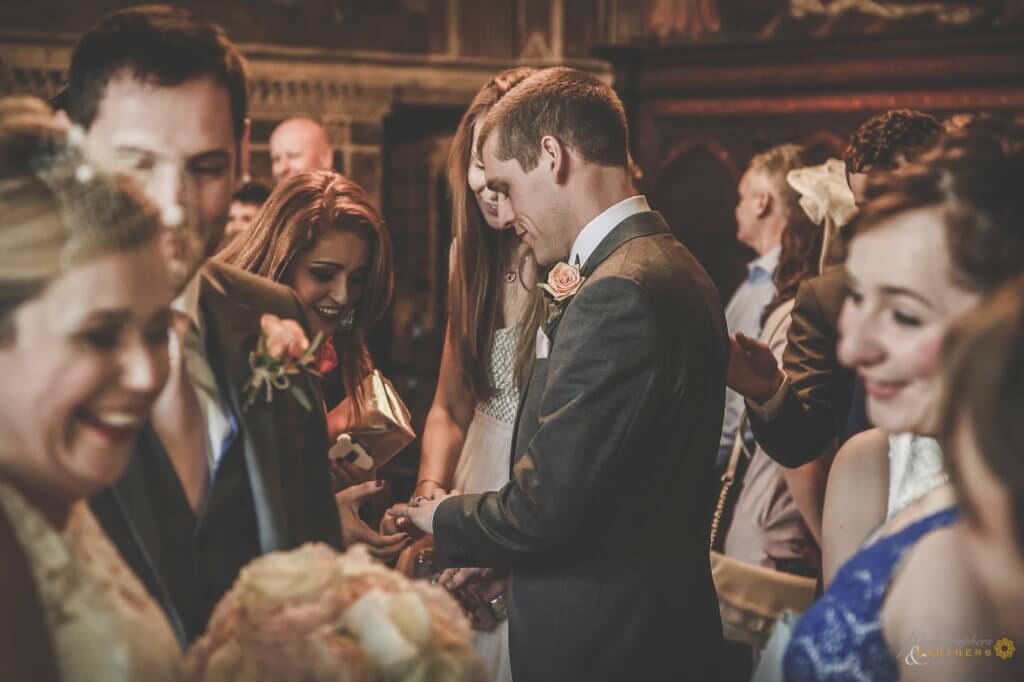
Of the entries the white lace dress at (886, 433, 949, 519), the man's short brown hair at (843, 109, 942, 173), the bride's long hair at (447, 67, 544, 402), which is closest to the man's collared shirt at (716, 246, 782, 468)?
the man's short brown hair at (843, 109, 942, 173)

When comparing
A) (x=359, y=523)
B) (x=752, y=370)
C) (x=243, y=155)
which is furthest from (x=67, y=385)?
(x=752, y=370)

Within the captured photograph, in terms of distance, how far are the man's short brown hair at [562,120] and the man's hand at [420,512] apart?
0.81 metres

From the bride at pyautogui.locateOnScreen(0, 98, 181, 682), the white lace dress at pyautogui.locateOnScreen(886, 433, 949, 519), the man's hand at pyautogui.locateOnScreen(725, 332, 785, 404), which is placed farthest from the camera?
the man's hand at pyautogui.locateOnScreen(725, 332, 785, 404)

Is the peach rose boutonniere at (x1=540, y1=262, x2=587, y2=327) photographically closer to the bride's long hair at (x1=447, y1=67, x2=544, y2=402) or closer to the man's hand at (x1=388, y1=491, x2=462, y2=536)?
the man's hand at (x1=388, y1=491, x2=462, y2=536)

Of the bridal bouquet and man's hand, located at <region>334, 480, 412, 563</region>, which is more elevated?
the bridal bouquet

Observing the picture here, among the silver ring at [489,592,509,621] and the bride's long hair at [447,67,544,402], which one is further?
the bride's long hair at [447,67,544,402]

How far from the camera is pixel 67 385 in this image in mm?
1437

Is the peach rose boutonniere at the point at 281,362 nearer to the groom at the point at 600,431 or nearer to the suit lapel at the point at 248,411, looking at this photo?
the suit lapel at the point at 248,411

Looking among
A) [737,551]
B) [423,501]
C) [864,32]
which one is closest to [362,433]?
[423,501]

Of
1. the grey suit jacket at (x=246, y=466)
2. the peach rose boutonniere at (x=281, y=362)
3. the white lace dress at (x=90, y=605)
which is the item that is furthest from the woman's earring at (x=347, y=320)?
the white lace dress at (x=90, y=605)

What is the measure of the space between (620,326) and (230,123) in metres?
1.08

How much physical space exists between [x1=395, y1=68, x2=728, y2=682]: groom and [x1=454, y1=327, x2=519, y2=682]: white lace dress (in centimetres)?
73

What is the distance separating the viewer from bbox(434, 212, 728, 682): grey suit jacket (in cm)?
261

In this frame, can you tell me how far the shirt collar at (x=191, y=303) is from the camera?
1738 mm
